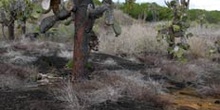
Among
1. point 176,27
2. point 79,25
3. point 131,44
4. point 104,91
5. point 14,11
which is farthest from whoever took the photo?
point 14,11

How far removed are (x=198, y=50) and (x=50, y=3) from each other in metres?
7.40

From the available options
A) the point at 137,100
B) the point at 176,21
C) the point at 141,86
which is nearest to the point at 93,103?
the point at 137,100

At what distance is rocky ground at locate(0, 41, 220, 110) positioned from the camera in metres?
Result: 6.59

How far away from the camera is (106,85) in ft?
23.8

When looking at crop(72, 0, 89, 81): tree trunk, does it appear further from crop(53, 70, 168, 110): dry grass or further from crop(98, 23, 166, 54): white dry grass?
crop(98, 23, 166, 54): white dry grass

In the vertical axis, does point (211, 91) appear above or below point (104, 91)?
below

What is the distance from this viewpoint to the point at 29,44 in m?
13.1

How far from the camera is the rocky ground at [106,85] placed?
260 inches

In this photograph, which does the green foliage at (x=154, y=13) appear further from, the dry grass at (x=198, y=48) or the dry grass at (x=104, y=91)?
the dry grass at (x=104, y=91)

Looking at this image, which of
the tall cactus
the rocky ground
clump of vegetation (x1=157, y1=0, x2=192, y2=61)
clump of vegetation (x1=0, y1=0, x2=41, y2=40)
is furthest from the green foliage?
the tall cactus

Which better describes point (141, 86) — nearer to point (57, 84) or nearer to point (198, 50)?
point (57, 84)

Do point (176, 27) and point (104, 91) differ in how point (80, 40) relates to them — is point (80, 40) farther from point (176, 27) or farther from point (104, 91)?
point (176, 27)

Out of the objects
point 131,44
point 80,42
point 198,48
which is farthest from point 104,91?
point 198,48

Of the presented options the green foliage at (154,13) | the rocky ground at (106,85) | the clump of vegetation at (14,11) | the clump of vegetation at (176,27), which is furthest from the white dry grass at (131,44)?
the green foliage at (154,13)
